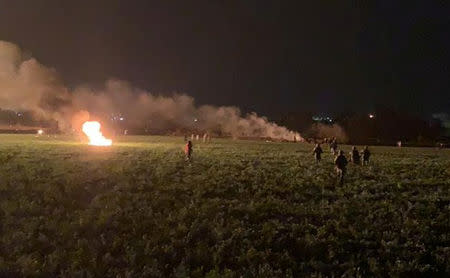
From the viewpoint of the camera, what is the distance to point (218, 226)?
14.4 m

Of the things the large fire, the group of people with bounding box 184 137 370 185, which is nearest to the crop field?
the group of people with bounding box 184 137 370 185

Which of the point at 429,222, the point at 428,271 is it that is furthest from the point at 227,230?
the point at 429,222

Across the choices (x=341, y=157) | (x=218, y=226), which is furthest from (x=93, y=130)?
(x=218, y=226)

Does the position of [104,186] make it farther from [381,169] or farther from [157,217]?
[381,169]

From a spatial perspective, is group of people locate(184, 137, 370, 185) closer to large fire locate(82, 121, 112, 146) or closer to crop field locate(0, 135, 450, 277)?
crop field locate(0, 135, 450, 277)

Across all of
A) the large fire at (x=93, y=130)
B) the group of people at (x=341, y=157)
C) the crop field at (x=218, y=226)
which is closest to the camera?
the crop field at (x=218, y=226)

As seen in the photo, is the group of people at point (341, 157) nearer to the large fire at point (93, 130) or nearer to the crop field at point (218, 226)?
the crop field at point (218, 226)

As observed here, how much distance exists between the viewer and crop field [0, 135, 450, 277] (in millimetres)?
11491

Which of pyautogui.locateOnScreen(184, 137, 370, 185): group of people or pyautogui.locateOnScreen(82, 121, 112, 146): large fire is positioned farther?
pyautogui.locateOnScreen(82, 121, 112, 146): large fire

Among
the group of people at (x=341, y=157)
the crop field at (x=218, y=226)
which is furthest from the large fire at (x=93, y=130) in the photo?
the crop field at (x=218, y=226)

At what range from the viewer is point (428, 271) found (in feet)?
38.3

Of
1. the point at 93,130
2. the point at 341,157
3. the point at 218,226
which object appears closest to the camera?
the point at 218,226

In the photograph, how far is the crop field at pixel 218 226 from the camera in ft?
37.7

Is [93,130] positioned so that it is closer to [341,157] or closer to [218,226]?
[341,157]
